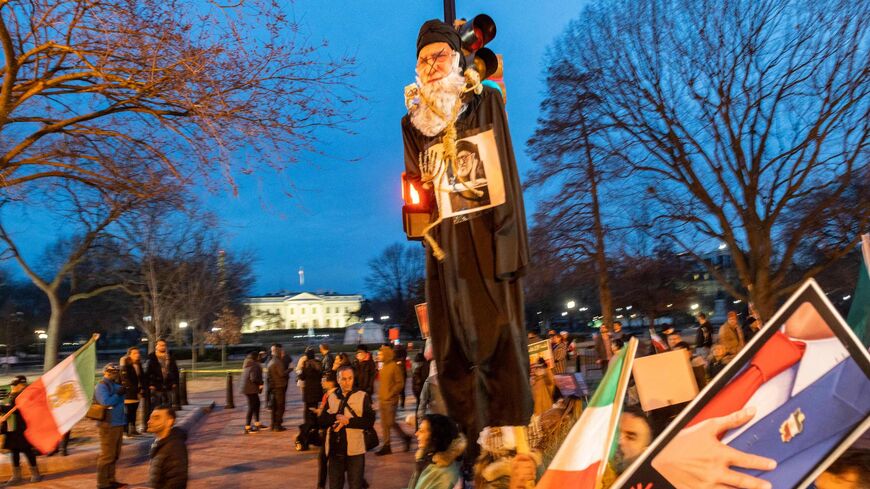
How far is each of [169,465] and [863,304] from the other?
5327mm

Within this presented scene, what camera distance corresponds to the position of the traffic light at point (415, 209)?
3479mm

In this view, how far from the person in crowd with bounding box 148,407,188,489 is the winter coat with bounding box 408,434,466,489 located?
319 centimetres

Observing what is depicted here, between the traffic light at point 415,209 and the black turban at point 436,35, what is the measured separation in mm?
705

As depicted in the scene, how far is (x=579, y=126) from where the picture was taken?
1692cm

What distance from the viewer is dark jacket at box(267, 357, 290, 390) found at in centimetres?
1388

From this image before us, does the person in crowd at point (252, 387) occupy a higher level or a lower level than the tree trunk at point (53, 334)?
lower

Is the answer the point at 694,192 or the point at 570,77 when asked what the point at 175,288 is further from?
the point at 694,192

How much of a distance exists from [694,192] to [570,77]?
4.25m

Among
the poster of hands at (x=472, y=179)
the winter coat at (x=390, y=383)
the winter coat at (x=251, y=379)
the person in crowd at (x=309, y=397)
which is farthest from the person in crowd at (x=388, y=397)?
the poster of hands at (x=472, y=179)

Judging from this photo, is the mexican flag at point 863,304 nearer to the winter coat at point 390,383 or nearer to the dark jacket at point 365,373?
the winter coat at point 390,383

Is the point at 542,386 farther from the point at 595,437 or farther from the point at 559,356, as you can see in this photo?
the point at 559,356

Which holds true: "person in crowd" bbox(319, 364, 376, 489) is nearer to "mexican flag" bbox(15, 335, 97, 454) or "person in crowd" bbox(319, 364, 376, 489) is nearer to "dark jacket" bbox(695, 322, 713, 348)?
"mexican flag" bbox(15, 335, 97, 454)

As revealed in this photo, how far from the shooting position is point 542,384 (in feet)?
25.1

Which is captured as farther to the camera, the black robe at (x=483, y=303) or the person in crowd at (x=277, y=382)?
the person in crowd at (x=277, y=382)
